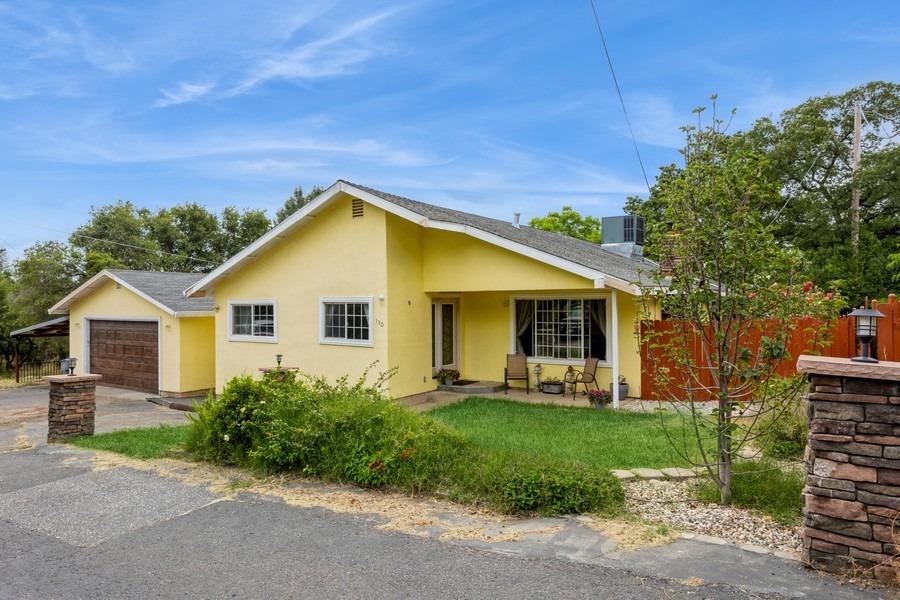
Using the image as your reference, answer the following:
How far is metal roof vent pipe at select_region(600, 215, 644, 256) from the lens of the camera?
19969 millimetres

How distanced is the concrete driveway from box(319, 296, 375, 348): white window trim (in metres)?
3.39

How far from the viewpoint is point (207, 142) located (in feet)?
72.3

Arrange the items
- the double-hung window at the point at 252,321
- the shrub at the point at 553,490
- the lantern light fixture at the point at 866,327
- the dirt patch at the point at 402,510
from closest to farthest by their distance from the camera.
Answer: the lantern light fixture at the point at 866,327 < the dirt patch at the point at 402,510 < the shrub at the point at 553,490 < the double-hung window at the point at 252,321

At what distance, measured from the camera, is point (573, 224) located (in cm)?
3959

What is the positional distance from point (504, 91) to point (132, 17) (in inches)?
334

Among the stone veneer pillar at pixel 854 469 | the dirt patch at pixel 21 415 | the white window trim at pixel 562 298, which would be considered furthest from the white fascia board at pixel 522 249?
the dirt patch at pixel 21 415

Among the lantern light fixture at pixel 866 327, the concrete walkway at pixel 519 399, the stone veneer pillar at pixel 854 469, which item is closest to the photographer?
the stone veneer pillar at pixel 854 469

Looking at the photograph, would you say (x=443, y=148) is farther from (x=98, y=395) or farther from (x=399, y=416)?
(x=399, y=416)

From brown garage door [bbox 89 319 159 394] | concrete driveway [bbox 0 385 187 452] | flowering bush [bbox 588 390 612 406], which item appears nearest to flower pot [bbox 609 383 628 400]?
flowering bush [bbox 588 390 612 406]

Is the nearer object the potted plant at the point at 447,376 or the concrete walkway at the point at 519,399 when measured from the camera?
the concrete walkway at the point at 519,399

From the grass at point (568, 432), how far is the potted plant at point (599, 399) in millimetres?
317

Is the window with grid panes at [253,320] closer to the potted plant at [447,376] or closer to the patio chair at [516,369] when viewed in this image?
the potted plant at [447,376]

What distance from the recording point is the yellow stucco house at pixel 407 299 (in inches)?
476

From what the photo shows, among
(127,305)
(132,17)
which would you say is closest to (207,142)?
(127,305)
